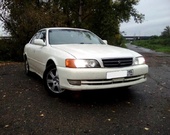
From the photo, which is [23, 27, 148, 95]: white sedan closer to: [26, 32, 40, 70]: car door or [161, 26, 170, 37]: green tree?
[26, 32, 40, 70]: car door

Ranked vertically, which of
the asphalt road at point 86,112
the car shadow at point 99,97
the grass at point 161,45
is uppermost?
the car shadow at point 99,97

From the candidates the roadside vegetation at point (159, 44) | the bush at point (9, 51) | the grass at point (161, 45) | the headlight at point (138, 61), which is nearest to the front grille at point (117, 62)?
the headlight at point (138, 61)

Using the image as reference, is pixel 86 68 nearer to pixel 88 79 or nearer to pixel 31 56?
pixel 88 79

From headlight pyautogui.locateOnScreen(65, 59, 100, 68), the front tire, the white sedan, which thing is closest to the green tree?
the white sedan

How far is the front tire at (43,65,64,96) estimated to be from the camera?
491 cm

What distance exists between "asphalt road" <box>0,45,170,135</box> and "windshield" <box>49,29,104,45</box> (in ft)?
3.94

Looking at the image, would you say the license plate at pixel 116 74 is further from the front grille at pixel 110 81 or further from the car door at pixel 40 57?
the car door at pixel 40 57

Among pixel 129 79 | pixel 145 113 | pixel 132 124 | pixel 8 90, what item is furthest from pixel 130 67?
pixel 8 90

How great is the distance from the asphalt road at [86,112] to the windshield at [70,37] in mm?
1202

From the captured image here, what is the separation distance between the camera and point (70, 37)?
5922mm

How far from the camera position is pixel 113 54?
4605 millimetres

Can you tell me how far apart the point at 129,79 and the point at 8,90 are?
9.16 ft

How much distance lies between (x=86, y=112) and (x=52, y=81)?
119 cm

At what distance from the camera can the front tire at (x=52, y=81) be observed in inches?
193
